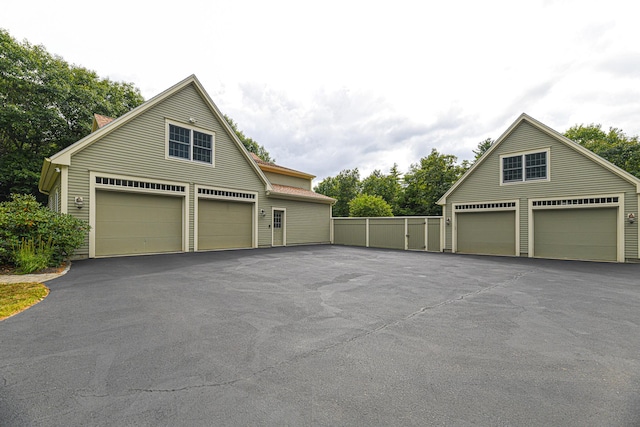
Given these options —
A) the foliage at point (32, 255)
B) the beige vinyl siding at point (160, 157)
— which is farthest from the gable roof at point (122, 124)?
the foliage at point (32, 255)

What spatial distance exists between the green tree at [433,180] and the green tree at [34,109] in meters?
26.7

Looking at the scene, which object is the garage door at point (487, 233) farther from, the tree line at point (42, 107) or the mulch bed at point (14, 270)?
the mulch bed at point (14, 270)

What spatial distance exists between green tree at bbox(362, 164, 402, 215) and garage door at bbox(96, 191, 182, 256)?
2595 centimetres

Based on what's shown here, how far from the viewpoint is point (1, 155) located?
16.9 metres

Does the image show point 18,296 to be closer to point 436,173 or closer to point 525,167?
point 525,167

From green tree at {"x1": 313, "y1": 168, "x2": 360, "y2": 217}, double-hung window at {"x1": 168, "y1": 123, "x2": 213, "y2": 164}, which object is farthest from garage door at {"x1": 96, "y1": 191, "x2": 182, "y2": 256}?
green tree at {"x1": 313, "y1": 168, "x2": 360, "y2": 217}

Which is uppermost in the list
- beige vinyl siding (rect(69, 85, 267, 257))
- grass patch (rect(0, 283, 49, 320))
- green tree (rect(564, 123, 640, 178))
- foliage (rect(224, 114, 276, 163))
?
foliage (rect(224, 114, 276, 163))

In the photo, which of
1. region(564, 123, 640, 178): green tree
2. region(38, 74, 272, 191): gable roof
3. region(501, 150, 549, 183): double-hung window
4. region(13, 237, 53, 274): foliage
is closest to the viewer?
region(13, 237, 53, 274): foliage

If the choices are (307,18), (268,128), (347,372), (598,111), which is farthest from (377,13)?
(598,111)

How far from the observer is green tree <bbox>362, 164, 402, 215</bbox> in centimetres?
3410

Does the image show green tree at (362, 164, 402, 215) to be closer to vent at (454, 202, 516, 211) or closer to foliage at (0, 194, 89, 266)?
vent at (454, 202, 516, 211)

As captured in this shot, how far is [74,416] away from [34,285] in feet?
17.4

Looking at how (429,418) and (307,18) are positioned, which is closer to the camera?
(429,418)

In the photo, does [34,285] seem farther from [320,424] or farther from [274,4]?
[274,4]
